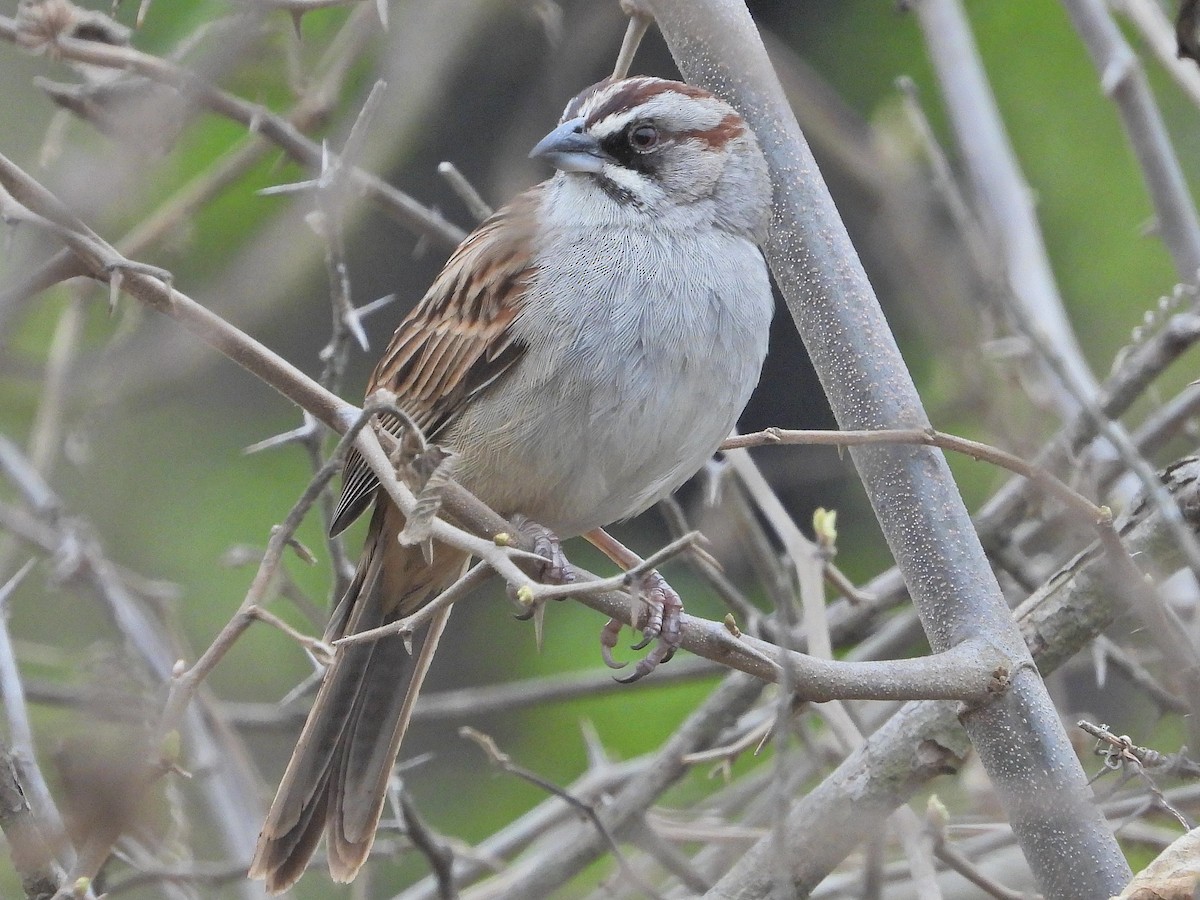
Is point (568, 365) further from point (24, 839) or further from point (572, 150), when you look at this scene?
point (24, 839)

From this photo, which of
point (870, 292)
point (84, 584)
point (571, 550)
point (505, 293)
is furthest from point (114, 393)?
point (571, 550)

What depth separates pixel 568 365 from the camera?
2.90 metres

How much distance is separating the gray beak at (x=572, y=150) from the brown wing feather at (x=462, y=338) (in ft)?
0.46

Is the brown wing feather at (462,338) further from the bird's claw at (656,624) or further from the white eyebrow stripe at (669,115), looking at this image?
the bird's claw at (656,624)

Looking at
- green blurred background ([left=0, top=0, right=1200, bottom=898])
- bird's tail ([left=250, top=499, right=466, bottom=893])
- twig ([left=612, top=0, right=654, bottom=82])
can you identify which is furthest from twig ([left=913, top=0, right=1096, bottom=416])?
bird's tail ([left=250, top=499, right=466, bottom=893])

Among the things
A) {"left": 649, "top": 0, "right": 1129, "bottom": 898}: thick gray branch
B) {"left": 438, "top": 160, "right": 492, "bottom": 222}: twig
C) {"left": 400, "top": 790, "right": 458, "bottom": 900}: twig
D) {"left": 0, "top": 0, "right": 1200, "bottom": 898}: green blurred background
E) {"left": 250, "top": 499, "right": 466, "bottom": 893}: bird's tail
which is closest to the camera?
{"left": 649, "top": 0, "right": 1129, "bottom": 898}: thick gray branch

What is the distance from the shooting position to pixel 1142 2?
3.40 meters

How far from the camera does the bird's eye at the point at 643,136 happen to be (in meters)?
3.27

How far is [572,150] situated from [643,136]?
0.19 m

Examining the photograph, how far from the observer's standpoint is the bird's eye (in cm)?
327

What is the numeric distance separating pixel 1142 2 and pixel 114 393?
246cm

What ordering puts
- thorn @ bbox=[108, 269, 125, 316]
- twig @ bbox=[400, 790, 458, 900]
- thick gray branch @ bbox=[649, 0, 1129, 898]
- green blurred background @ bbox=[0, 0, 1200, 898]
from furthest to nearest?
1. green blurred background @ bbox=[0, 0, 1200, 898]
2. twig @ bbox=[400, 790, 458, 900]
3. thick gray branch @ bbox=[649, 0, 1129, 898]
4. thorn @ bbox=[108, 269, 125, 316]

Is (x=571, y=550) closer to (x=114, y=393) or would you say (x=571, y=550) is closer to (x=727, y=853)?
(x=727, y=853)

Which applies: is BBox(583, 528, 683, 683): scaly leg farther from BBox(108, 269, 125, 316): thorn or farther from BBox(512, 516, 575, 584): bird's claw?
BBox(108, 269, 125, 316): thorn
